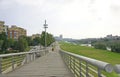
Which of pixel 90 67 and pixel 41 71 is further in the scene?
pixel 41 71

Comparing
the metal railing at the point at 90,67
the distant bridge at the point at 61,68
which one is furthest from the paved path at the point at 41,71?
the metal railing at the point at 90,67

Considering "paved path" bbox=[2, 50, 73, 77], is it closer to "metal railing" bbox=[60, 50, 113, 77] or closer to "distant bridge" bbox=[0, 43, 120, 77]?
"distant bridge" bbox=[0, 43, 120, 77]

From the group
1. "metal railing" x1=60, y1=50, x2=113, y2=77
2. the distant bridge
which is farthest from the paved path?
"metal railing" x1=60, y1=50, x2=113, y2=77

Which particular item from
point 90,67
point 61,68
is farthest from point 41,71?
point 90,67

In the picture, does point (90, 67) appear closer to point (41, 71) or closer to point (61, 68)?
point (41, 71)

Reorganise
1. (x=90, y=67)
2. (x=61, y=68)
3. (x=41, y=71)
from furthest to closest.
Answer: (x=61, y=68)
(x=41, y=71)
(x=90, y=67)

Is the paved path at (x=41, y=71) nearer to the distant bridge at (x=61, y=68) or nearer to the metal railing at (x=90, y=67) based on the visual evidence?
the distant bridge at (x=61, y=68)

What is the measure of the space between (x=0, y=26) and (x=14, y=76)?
16952cm

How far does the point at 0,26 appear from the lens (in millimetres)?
179250

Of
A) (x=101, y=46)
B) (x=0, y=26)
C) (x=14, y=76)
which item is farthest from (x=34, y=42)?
(x=14, y=76)

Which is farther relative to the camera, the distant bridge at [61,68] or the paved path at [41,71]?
the paved path at [41,71]

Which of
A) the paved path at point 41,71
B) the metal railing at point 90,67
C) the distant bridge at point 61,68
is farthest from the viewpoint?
the paved path at point 41,71

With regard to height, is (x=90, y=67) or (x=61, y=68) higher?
(x=90, y=67)

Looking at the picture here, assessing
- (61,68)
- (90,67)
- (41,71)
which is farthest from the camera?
(61,68)
